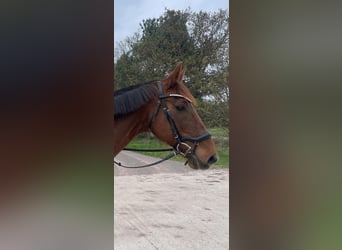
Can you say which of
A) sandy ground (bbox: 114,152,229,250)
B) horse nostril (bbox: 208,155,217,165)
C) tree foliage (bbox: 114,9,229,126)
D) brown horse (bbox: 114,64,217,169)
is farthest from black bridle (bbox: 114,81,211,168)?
tree foliage (bbox: 114,9,229,126)

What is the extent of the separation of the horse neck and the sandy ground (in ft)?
1.36

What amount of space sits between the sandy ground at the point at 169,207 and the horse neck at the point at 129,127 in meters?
0.41

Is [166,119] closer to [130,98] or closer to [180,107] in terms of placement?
[180,107]

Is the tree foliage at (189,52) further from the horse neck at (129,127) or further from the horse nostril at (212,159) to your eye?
the horse neck at (129,127)

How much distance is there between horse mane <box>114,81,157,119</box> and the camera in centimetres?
128

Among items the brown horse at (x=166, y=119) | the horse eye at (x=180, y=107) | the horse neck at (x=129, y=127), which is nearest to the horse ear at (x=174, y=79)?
the brown horse at (x=166, y=119)

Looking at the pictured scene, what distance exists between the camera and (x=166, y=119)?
1.43m

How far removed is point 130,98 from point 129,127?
0.14 m
